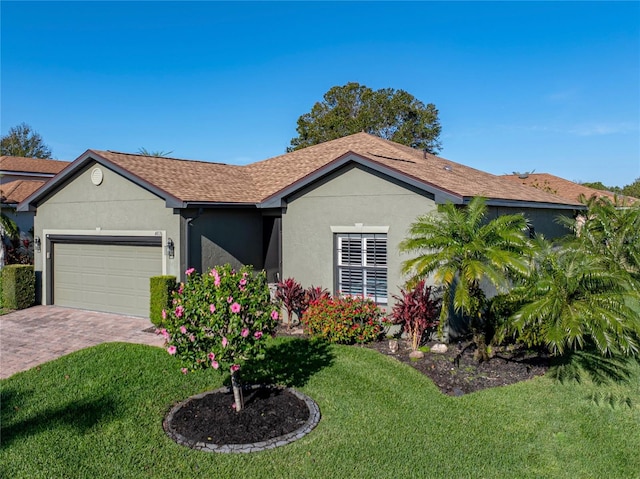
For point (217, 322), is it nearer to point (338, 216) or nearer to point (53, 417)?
point (53, 417)

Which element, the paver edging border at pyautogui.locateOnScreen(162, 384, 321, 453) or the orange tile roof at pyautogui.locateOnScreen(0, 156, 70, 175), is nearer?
the paver edging border at pyautogui.locateOnScreen(162, 384, 321, 453)

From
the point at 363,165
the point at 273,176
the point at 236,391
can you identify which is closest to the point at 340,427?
the point at 236,391

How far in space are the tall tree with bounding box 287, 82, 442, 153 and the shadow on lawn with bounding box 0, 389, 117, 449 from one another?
3257 centimetres

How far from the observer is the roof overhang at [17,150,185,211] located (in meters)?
11.5

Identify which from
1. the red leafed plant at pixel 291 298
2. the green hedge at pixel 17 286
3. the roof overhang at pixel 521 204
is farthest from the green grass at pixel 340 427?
the green hedge at pixel 17 286

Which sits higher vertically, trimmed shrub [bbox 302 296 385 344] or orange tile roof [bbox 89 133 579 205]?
orange tile roof [bbox 89 133 579 205]

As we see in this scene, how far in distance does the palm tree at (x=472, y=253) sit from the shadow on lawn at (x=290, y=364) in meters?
2.48

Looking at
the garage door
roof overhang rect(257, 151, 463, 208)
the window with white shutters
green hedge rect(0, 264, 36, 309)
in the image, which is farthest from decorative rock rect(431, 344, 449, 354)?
green hedge rect(0, 264, 36, 309)

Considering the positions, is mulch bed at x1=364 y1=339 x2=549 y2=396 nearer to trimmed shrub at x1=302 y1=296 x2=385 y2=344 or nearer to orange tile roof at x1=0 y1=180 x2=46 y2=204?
trimmed shrub at x1=302 y1=296 x2=385 y2=344

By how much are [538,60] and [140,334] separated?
17081 millimetres

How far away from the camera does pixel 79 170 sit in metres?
13.7

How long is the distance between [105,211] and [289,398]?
9306mm

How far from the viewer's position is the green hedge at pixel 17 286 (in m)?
13.8

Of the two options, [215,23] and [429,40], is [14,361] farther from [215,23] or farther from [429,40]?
[429,40]
